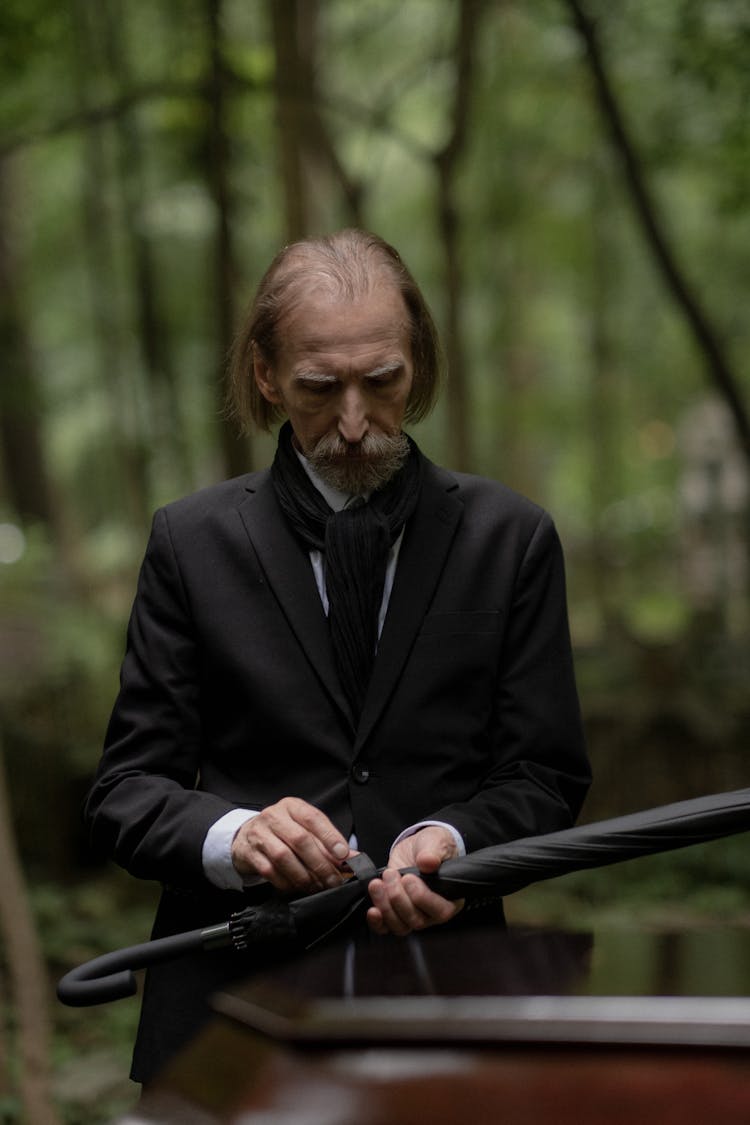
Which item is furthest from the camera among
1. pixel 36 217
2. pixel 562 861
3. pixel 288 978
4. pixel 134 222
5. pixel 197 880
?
pixel 36 217

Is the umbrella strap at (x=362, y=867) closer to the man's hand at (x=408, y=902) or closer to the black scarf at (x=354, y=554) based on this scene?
the man's hand at (x=408, y=902)

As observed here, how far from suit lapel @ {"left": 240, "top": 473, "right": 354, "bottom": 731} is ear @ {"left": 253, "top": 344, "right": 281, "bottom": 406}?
14 cm

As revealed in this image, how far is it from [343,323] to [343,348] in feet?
0.13

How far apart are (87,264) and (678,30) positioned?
9492 millimetres

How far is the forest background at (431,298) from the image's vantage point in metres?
6.78

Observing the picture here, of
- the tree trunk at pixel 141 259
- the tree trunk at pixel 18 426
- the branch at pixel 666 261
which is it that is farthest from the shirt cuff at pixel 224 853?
the tree trunk at pixel 18 426

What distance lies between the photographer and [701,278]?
14273 mm

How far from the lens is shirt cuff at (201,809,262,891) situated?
1937 millimetres

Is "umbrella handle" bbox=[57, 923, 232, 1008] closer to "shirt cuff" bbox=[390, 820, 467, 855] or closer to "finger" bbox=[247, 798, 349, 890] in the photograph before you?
"finger" bbox=[247, 798, 349, 890]

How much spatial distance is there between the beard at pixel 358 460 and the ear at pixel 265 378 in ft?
0.48

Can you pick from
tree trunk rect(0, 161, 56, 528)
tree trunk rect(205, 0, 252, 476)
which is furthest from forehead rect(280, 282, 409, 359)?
tree trunk rect(0, 161, 56, 528)

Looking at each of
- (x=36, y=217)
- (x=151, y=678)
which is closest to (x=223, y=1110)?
(x=151, y=678)

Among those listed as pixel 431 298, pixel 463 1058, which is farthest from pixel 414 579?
pixel 431 298

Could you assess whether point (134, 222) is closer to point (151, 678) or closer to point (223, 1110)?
point (151, 678)
